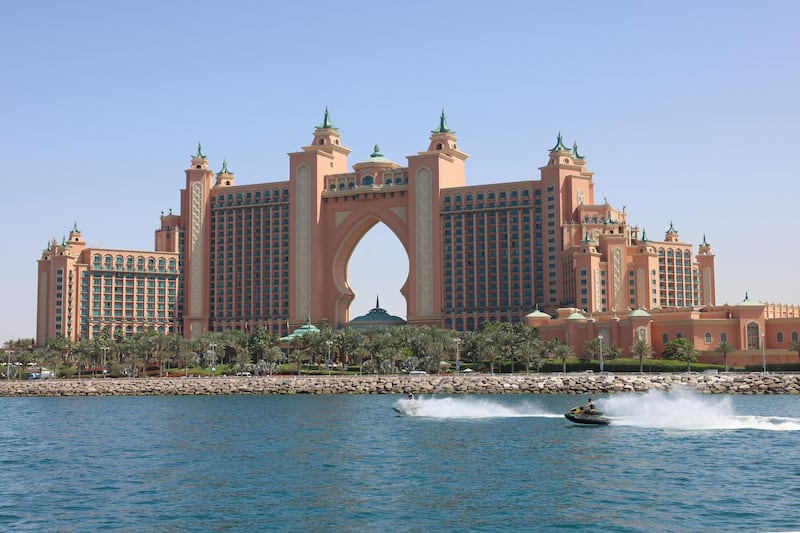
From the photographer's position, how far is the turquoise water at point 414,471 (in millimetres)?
43125

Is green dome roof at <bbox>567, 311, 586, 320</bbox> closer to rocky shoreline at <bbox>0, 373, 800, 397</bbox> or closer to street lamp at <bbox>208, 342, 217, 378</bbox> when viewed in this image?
rocky shoreline at <bbox>0, 373, 800, 397</bbox>

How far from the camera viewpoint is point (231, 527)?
4175 cm

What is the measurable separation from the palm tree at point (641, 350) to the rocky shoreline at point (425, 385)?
13.5 metres

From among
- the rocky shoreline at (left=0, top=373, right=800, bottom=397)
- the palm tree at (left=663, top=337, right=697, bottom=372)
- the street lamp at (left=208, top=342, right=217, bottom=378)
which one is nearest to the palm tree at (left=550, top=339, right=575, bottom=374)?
the rocky shoreline at (left=0, top=373, right=800, bottom=397)

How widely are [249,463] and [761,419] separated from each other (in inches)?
1566

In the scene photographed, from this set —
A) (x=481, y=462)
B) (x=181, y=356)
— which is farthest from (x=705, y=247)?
(x=481, y=462)

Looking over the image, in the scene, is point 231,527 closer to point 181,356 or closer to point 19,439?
point 19,439

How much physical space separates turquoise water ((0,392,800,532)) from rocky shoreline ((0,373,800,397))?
27.4 meters

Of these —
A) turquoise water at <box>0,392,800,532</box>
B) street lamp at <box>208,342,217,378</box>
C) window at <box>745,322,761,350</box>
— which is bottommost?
turquoise water at <box>0,392,800,532</box>

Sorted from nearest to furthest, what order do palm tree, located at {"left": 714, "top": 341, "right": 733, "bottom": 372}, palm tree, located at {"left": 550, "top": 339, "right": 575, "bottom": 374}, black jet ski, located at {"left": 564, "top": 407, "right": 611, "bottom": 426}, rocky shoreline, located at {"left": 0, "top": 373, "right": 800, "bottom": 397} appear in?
black jet ski, located at {"left": 564, "top": 407, "right": 611, "bottom": 426} → rocky shoreline, located at {"left": 0, "top": 373, "right": 800, "bottom": 397} → palm tree, located at {"left": 714, "top": 341, "right": 733, "bottom": 372} → palm tree, located at {"left": 550, "top": 339, "right": 575, "bottom": 374}

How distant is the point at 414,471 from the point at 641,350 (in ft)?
303

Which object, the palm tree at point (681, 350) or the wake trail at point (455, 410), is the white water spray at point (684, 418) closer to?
the wake trail at point (455, 410)

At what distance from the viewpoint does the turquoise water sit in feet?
141

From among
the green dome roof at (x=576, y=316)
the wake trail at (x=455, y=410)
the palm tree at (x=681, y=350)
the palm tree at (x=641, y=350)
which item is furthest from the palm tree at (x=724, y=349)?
the wake trail at (x=455, y=410)
